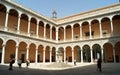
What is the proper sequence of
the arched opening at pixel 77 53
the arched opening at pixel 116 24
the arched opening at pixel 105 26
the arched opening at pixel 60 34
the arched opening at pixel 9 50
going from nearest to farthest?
the arched opening at pixel 9 50
the arched opening at pixel 116 24
the arched opening at pixel 105 26
the arched opening at pixel 77 53
the arched opening at pixel 60 34

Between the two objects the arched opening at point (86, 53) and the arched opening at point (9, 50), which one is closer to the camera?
the arched opening at point (9, 50)

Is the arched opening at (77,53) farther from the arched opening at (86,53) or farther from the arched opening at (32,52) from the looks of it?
the arched opening at (32,52)

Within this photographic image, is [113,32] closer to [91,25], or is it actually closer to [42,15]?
[91,25]

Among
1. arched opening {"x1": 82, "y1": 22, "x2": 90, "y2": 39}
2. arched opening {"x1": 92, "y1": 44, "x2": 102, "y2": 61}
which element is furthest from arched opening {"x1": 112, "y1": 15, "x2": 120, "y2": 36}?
arched opening {"x1": 82, "y1": 22, "x2": 90, "y2": 39}

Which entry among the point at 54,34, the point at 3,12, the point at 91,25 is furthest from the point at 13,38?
the point at 91,25

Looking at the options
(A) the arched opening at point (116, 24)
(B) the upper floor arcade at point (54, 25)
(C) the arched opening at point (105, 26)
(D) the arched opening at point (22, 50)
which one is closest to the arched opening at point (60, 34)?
(B) the upper floor arcade at point (54, 25)

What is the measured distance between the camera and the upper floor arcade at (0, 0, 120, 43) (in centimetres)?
2289

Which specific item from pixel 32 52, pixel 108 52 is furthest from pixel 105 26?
pixel 32 52

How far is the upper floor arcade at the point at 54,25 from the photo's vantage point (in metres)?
22.9

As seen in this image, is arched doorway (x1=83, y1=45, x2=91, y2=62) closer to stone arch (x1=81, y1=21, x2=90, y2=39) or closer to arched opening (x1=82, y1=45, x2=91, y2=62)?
arched opening (x1=82, y1=45, x2=91, y2=62)

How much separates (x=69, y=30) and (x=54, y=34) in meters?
3.93

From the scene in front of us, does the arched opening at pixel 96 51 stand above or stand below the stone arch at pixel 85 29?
below

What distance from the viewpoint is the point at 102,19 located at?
2762 cm

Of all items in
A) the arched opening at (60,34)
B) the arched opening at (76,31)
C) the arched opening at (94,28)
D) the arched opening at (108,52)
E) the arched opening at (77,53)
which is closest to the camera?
the arched opening at (108,52)
